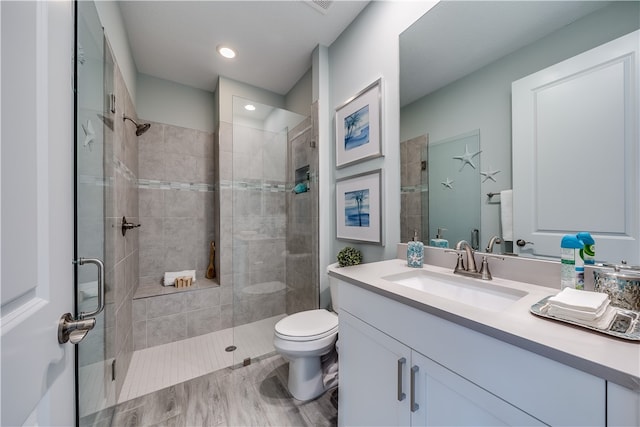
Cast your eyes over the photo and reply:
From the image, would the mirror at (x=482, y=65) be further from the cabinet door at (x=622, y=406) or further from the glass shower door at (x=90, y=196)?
the glass shower door at (x=90, y=196)

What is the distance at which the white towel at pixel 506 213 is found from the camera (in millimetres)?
1021

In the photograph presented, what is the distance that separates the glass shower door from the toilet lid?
89 centimetres

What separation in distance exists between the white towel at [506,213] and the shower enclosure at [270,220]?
4.49 ft

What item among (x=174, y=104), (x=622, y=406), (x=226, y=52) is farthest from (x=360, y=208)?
(x=174, y=104)

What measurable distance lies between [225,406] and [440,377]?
1.41 meters

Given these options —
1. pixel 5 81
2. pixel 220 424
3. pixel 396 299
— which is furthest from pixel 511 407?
pixel 220 424

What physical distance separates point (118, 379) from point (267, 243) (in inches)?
53.9

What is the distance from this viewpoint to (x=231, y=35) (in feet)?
6.35

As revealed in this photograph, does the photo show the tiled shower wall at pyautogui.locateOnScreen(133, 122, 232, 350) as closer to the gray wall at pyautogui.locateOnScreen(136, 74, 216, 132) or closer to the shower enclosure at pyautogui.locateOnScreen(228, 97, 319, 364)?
the gray wall at pyautogui.locateOnScreen(136, 74, 216, 132)

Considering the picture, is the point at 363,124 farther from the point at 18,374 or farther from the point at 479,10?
the point at 18,374

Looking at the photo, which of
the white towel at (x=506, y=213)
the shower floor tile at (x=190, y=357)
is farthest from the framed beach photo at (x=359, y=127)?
the shower floor tile at (x=190, y=357)

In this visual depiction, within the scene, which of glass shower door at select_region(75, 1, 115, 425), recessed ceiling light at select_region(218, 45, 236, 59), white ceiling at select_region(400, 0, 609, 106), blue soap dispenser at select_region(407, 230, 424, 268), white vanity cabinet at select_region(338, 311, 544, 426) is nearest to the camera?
white vanity cabinet at select_region(338, 311, 544, 426)

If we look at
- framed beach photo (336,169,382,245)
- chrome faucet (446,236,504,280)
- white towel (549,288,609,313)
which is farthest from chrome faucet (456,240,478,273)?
framed beach photo (336,169,382,245)

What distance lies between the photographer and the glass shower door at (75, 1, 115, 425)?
2.56ft
